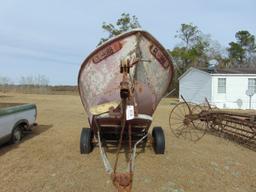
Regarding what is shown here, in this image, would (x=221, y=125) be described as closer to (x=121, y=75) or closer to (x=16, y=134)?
(x=121, y=75)

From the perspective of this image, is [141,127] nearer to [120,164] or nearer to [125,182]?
[120,164]

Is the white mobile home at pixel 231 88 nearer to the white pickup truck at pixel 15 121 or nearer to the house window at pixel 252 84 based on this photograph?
A: the house window at pixel 252 84

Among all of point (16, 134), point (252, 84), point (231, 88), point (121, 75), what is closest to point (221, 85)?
point (231, 88)

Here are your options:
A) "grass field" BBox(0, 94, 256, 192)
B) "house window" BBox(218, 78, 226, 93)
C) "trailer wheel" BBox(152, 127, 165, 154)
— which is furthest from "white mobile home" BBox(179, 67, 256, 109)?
"trailer wheel" BBox(152, 127, 165, 154)

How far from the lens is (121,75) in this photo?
654cm

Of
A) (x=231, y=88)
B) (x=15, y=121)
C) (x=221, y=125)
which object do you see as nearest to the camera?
(x=15, y=121)

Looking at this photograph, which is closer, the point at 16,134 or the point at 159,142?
the point at 159,142

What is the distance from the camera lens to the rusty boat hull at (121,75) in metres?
6.34

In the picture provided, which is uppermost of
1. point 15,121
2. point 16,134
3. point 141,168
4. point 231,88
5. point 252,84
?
point 252,84

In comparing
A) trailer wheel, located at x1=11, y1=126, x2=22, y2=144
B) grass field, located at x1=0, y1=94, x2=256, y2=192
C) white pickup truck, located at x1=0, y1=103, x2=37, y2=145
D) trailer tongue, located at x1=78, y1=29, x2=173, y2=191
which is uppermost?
trailer tongue, located at x1=78, y1=29, x2=173, y2=191

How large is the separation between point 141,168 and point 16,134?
12.1 ft

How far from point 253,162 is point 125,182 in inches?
173

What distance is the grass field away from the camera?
528 cm

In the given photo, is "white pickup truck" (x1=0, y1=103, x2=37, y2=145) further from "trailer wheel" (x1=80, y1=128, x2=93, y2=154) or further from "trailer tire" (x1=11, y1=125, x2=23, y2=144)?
"trailer wheel" (x1=80, y1=128, x2=93, y2=154)
